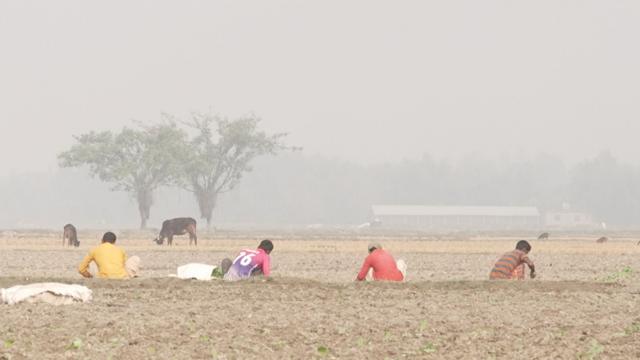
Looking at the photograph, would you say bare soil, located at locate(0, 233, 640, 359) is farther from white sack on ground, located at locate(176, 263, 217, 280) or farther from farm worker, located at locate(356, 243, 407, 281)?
white sack on ground, located at locate(176, 263, 217, 280)

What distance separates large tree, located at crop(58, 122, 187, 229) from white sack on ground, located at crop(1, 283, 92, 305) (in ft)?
399

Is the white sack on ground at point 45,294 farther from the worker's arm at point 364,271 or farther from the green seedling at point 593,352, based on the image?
the green seedling at point 593,352

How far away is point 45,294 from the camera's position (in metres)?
20.9

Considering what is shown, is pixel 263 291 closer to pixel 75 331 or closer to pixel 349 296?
pixel 349 296

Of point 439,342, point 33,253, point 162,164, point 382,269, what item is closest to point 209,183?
point 162,164

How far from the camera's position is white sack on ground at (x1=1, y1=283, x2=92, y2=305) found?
815 inches

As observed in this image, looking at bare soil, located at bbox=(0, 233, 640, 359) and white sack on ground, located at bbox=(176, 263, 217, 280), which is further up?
white sack on ground, located at bbox=(176, 263, 217, 280)

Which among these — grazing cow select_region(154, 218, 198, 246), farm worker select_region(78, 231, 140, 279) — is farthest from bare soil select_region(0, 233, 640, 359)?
grazing cow select_region(154, 218, 198, 246)

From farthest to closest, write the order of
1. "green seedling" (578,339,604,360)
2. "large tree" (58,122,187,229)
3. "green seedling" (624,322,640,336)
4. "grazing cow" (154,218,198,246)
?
1. "large tree" (58,122,187,229)
2. "grazing cow" (154,218,198,246)
3. "green seedling" (624,322,640,336)
4. "green seedling" (578,339,604,360)

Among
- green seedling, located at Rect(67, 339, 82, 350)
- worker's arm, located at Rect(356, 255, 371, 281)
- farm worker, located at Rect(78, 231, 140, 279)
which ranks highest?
farm worker, located at Rect(78, 231, 140, 279)

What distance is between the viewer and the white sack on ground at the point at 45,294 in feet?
67.9

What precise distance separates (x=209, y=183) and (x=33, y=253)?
318 ft

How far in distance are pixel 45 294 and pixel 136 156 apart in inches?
5035

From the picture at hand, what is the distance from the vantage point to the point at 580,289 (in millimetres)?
24859
